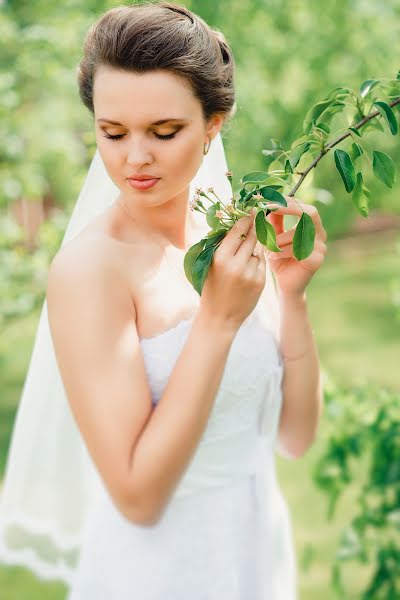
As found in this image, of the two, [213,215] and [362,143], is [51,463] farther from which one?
[362,143]

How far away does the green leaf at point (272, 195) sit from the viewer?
4.42ft

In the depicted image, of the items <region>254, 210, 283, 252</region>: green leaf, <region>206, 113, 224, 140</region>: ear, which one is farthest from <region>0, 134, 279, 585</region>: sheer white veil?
<region>254, 210, 283, 252</region>: green leaf

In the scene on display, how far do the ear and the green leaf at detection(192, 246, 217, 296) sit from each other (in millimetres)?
406

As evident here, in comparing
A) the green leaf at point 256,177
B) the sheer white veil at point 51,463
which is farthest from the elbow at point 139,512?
the green leaf at point 256,177

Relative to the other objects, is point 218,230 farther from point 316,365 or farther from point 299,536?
point 299,536

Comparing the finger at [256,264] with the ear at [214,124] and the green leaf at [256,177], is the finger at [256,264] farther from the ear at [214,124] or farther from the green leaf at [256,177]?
the ear at [214,124]

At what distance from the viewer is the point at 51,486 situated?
2.28 meters

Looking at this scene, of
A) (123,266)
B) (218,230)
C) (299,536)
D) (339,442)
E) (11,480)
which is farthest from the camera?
(299,536)

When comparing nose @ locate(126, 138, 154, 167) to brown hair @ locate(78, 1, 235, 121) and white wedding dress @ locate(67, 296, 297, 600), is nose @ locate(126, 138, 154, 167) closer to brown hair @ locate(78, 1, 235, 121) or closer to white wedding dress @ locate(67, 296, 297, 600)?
brown hair @ locate(78, 1, 235, 121)

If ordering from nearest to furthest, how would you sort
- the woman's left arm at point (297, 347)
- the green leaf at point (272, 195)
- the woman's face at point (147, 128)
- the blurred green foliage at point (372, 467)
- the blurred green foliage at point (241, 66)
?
the green leaf at point (272, 195) < the woman's face at point (147, 128) < the woman's left arm at point (297, 347) < the blurred green foliage at point (372, 467) < the blurred green foliage at point (241, 66)

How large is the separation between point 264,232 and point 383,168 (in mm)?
271

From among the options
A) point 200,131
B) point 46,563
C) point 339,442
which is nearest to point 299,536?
point 339,442

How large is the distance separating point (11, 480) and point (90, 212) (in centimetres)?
84

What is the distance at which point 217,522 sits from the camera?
1.94 meters
